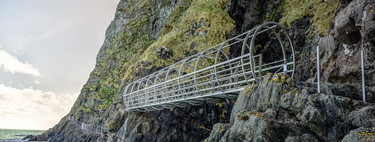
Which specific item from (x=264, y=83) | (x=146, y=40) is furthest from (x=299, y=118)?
(x=146, y=40)

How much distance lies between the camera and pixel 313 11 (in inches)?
909

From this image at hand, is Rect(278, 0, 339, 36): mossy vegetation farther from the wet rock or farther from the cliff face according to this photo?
the wet rock

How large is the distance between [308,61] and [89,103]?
2047 inches

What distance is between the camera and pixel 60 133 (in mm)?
54719

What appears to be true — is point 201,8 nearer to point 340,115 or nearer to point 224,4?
point 224,4

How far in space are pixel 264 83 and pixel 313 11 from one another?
595 inches

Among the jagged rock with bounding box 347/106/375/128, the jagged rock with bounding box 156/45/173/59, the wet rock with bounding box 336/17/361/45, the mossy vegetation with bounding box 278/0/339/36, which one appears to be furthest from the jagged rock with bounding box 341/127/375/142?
the jagged rock with bounding box 156/45/173/59

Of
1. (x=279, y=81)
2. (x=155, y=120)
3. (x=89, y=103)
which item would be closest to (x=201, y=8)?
(x=155, y=120)

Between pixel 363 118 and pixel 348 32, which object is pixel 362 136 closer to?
pixel 363 118

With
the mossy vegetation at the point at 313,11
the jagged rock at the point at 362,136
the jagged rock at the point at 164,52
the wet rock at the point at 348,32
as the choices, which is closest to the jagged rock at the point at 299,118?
the jagged rock at the point at 362,136

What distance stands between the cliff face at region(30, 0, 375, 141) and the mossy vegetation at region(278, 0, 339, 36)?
0.08 metres

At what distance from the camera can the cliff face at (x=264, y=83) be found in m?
9.10

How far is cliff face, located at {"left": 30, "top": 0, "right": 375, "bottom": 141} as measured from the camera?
9.10 meters

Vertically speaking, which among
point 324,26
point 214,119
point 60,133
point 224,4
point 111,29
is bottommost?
point 60,133
